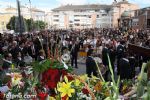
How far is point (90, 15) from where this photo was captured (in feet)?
485

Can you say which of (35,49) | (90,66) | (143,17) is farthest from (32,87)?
(143,17)

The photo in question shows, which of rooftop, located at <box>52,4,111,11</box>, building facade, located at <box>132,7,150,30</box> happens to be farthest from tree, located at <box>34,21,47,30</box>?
rooftop, located at <box>52,4,111,11</box>

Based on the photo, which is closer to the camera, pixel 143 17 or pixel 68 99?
pixel 68 99

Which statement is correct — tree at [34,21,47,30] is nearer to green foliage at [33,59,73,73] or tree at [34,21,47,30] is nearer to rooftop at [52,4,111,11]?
rooftop at [52,4,111,11]

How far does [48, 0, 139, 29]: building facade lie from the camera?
140 meters

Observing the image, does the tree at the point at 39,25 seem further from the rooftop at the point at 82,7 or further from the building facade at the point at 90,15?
the rooftop at the point at 82,7

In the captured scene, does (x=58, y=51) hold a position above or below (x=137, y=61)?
above

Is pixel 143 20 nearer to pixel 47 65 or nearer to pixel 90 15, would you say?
pixel 90 15

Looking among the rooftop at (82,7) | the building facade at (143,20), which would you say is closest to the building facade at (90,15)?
the rooftop at (82,7)

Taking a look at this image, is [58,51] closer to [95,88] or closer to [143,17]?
[95,88]

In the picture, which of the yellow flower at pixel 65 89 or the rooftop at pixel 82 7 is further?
the rooftop at pixel 82 7

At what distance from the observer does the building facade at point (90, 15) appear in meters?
140

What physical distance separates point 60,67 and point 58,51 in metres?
0.25

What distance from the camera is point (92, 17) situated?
145750 millimetres
